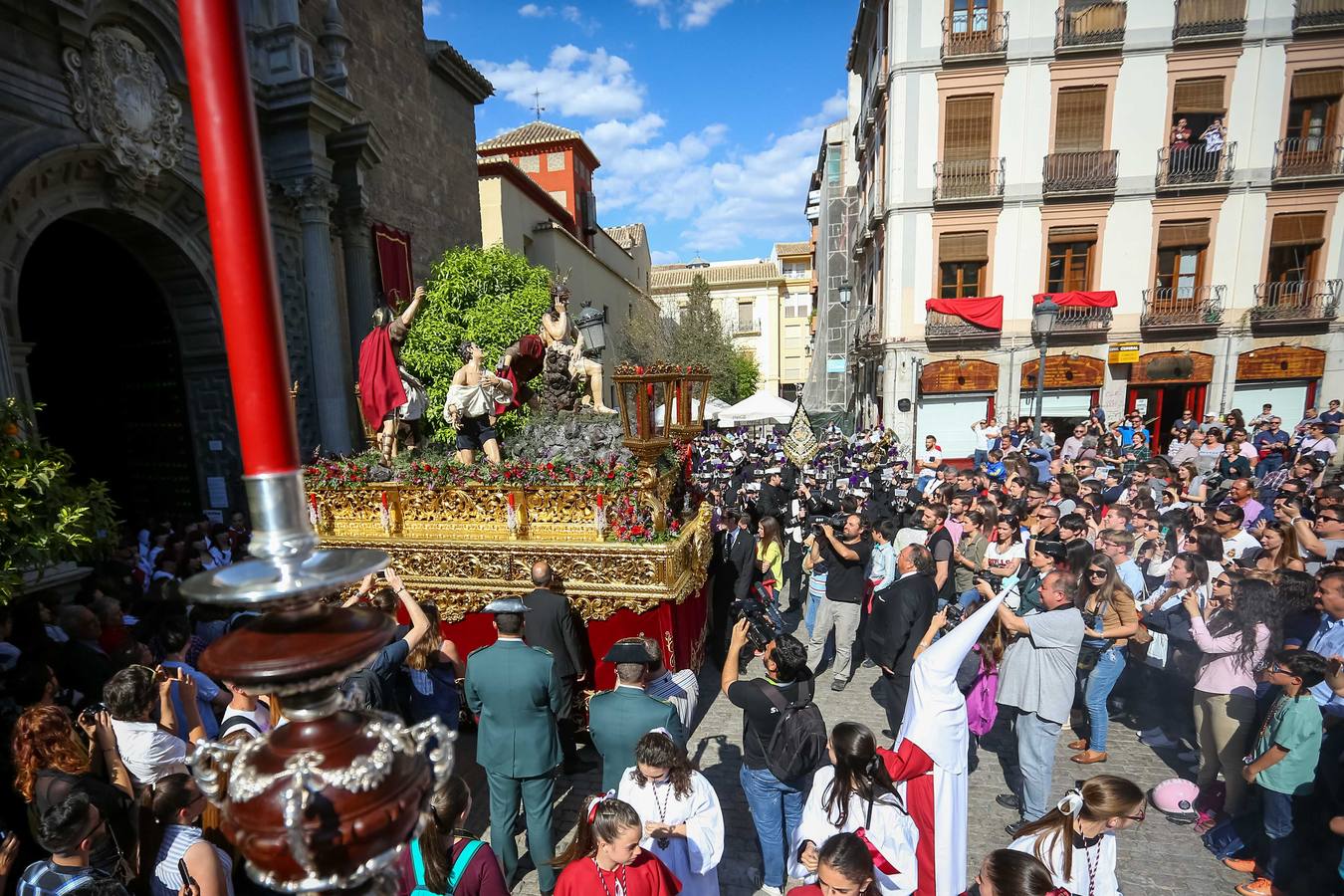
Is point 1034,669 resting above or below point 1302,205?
below

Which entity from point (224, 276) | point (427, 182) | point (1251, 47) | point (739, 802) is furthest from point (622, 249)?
point (224, 276)

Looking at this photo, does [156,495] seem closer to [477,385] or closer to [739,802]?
[477,385]

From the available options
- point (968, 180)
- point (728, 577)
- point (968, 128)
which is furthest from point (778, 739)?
point (968, 128)

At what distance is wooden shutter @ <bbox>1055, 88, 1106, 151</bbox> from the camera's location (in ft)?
59.2

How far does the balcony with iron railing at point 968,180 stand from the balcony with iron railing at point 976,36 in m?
2.81

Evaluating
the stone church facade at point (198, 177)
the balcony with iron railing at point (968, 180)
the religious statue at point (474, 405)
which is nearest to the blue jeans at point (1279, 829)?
the religious statue at point (474, 405)

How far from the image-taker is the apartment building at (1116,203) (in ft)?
57.8

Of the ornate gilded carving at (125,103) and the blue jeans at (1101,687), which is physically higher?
the ornate gilded carving at (125,103)

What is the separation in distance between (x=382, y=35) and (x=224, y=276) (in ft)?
61.7

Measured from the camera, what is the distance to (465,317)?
1414 centimetres

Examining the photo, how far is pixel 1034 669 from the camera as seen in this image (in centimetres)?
446

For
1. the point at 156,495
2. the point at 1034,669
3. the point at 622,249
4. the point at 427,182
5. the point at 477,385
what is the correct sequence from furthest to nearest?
1. the point at 622,249
2. the point at 427,182
3. the point at 156,495
4. the point at 477,385
5. the point at 1034,669

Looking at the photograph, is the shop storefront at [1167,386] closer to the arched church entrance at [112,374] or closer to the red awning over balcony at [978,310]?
the red awning over balcony at [978,310]

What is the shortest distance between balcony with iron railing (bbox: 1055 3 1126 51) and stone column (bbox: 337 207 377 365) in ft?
62.6
